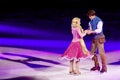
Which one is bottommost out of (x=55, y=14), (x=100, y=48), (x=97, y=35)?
(x=100, y=48)

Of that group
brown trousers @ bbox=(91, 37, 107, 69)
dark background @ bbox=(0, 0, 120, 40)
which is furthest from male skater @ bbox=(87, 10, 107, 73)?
dark background @ bbox=(0, 0, 120, 40)

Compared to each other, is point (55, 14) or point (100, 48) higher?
point (55, 14)

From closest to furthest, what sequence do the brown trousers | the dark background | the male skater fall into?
1. the male skater
2. the brown trousers
3. the dark background

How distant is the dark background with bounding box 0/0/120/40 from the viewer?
354 inches

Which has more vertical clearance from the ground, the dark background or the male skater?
the dark background

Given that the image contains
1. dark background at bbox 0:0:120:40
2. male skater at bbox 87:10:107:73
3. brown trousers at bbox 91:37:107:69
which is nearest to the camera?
male skater at bbox 87:10:107:73

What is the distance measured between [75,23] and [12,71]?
125 cm

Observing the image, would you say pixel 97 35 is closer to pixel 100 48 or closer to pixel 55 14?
pixel 100 48

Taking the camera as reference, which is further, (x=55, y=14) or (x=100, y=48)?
(x=55, y=14)

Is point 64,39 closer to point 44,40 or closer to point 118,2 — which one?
point 44,40

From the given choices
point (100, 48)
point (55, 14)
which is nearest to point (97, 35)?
point (100, 48)

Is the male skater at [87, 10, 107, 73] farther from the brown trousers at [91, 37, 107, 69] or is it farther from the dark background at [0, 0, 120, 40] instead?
the dark background at [0, 0, 120, 40]

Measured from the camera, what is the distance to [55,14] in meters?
10.7

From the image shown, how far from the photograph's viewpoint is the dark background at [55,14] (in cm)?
898
